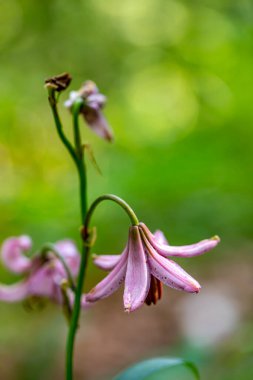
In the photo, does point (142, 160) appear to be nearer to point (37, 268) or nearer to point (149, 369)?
point (37, 268)

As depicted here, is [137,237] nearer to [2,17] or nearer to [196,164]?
[196,164]

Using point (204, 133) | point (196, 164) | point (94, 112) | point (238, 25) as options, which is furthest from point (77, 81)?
point (94, 112)

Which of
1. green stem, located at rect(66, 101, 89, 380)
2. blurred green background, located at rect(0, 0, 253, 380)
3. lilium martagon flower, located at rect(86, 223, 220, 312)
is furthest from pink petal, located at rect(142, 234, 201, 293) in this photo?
blurred green background, located at rect(0, 0, 253, 380)

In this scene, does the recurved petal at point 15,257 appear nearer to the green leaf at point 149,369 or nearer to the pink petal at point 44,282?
the pink petal at point 44,282

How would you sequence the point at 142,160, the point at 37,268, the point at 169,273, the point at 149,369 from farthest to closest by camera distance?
the point at 142,160 → the point at 37,268 → the point at 149,369 → the point at 169,273

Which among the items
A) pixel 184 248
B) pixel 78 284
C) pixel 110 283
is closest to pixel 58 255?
pixel 78 284

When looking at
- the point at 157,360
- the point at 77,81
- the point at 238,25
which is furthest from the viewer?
the point at 77,81

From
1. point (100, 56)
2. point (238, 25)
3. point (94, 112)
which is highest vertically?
point (100, 56)
